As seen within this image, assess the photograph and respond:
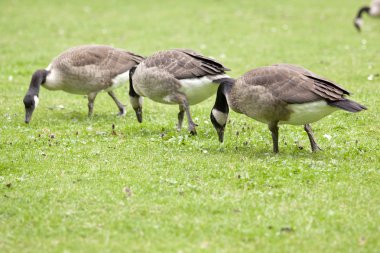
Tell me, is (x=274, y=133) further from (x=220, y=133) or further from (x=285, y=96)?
(x=220, y=133)

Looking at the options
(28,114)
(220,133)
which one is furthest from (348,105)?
(28,114)

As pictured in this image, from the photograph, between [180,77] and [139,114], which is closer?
[180,77]

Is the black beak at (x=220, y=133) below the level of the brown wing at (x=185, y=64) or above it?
below

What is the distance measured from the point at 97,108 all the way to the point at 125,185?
238 inches

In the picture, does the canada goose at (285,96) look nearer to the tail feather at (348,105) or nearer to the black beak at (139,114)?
the tail feather at (348,105)

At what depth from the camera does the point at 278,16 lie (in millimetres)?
25391

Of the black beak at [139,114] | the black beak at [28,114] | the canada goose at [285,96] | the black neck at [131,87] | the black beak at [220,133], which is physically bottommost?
the black beak at [28,114]

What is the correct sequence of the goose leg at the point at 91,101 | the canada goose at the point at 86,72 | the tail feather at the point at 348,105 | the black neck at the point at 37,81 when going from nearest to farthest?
the tail feather at the point at 348,105
the canada goose at the point at 86,72
the black neck at the point at 37,81
the goose leg at the point at 91,101

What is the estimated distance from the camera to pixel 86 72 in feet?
40.9

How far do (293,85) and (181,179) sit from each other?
2.22 meters

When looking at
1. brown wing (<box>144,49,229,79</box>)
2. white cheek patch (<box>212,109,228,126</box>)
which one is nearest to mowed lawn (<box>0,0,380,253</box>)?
white cheek patch (<box>212,109,228,126</box>)

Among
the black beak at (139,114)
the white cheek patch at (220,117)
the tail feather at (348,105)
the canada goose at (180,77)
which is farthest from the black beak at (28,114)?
the tail feather at (348,105)

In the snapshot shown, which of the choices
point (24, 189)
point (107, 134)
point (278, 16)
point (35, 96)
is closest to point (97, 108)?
point (35, 96)

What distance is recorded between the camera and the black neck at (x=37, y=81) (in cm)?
1268
